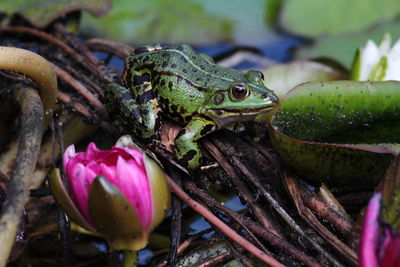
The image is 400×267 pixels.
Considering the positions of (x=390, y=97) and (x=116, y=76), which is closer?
(x=390, y=97)

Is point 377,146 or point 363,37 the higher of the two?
point 377,146

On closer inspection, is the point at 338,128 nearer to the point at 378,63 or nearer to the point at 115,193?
the point at 378,63

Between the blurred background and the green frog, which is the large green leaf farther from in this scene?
the green frog

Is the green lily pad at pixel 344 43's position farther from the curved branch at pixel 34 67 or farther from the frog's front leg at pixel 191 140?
the curved branch at pixel 34 67

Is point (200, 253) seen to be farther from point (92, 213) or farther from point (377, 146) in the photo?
point (377, 146)

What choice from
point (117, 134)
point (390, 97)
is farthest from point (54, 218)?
point (390, 97)
